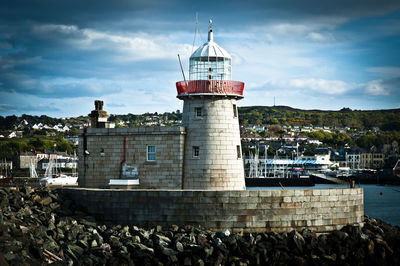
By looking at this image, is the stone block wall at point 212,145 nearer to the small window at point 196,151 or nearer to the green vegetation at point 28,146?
the small window at point 196,151

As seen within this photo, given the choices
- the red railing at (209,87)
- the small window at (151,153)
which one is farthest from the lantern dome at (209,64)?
the small window at (151,153)

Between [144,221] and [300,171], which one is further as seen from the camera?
[300,171]

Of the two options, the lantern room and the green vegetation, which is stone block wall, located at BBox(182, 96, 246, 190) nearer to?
the lantern room

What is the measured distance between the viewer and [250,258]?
2012cm

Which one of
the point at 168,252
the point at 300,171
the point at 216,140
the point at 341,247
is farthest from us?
the point at 300,171

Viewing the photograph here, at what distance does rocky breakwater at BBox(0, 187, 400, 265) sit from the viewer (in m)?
19.2

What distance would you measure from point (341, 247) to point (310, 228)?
4.37 ft


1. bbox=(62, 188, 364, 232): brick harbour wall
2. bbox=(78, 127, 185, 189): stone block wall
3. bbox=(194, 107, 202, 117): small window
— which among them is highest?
bbox=(194, 107, 202, 117): small window

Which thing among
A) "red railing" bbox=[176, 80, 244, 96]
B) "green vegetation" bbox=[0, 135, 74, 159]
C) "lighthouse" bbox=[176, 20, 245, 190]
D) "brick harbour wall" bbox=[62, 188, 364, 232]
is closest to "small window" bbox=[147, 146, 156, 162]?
"lighthouse" bbox=[176, 20, 245, 190]

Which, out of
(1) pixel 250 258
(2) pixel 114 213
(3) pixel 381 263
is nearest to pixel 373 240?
(3) pixel 381 263

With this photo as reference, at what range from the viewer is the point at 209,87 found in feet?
82.0

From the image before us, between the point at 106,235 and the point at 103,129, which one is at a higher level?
the point at 103,129

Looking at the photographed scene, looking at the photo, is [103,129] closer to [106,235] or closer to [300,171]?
[106,235]

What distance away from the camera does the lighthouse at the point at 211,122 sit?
24.6 meters
